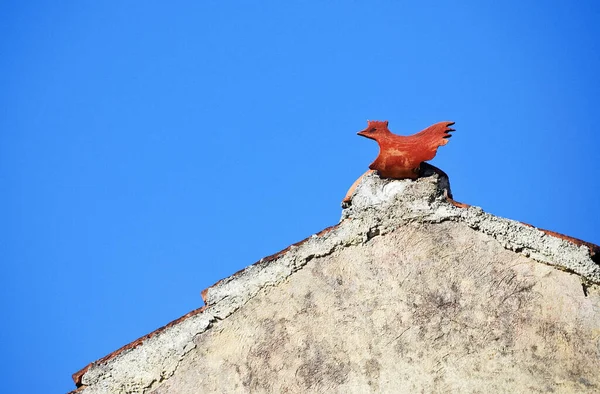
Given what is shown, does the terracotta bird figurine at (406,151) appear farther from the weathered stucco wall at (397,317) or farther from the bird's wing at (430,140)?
the weathered stucco wall at (397,317)

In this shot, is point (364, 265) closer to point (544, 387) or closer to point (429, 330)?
point (429, 330)

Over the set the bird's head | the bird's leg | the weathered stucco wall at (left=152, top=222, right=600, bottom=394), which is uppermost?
the bird's head

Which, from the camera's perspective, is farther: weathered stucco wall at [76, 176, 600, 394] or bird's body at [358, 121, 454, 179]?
bird's body at [358, 121, 454, 179]

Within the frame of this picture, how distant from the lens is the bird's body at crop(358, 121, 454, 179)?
16.7 feet

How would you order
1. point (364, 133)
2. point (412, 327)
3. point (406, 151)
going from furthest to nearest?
point (364, 133) < point (406, 151) < point (412, 327)

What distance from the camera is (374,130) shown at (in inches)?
212

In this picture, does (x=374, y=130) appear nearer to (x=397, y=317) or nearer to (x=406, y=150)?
(x=406, y=150)

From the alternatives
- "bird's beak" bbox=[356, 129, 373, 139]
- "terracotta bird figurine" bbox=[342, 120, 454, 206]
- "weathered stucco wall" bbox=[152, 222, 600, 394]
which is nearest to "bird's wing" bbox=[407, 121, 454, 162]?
"terracotta bird figurine" bbox=[342, 120, 454, 206]

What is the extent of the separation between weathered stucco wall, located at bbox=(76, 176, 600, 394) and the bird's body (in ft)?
0.45

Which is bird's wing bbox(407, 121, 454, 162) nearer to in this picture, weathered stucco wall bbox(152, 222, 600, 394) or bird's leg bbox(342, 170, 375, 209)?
bird's leg bbox(342, 170, 375, 209)

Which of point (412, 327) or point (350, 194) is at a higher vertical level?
point (350, 194)

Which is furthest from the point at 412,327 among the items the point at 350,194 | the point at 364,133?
the point at 364,133

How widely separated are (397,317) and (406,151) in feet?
4.27

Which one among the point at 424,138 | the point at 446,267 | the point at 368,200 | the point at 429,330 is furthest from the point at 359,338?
the point at 424,138
